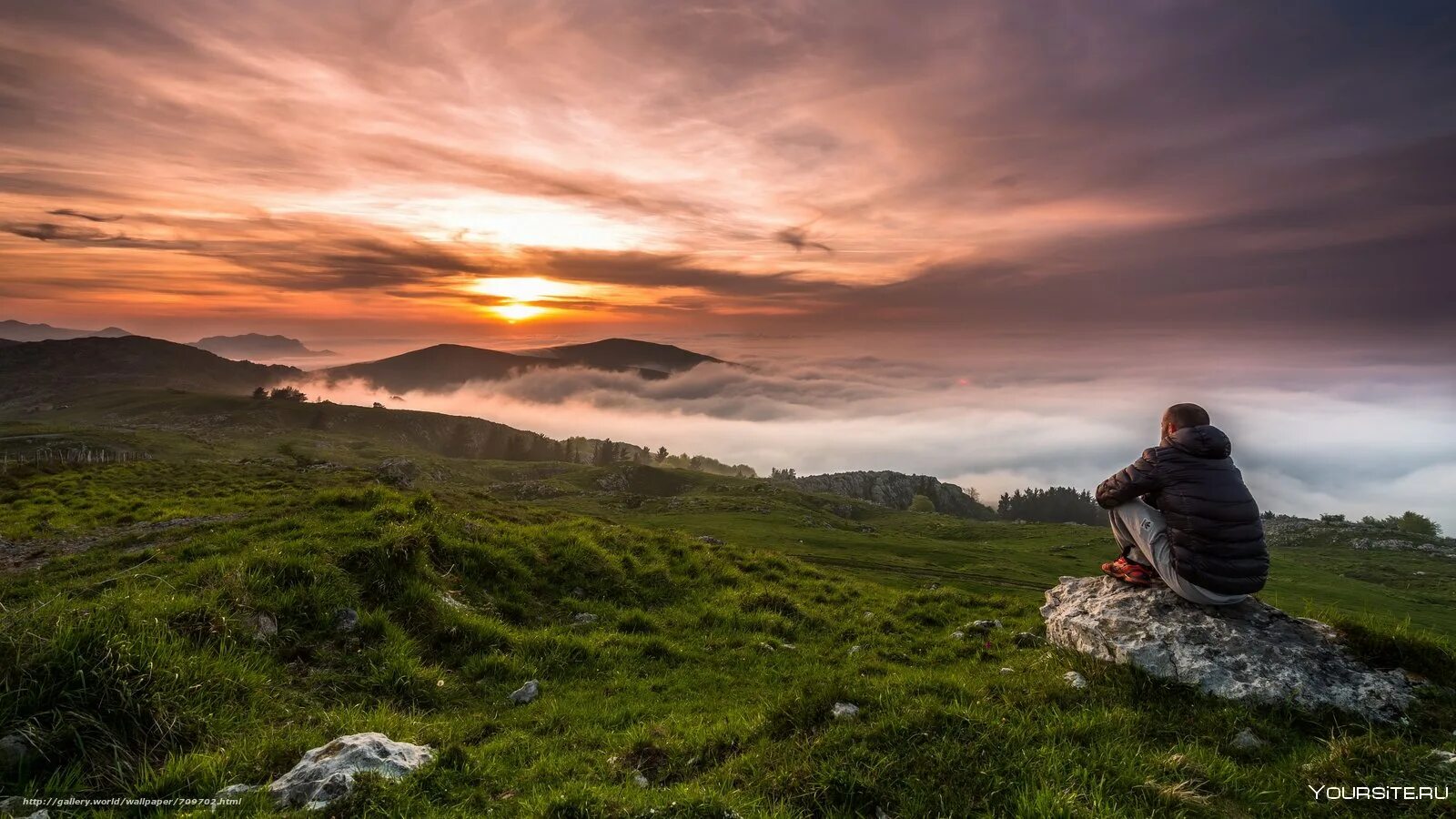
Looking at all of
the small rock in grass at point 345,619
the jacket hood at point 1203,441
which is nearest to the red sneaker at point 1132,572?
the jacket hood at point 1203,441

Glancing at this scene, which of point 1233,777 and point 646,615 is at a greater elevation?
point 1233,777

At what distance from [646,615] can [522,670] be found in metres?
4.65

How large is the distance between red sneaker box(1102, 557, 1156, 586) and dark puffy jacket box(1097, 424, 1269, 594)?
1100 millimetres

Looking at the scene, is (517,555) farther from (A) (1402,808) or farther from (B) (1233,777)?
(A) (1402,808)

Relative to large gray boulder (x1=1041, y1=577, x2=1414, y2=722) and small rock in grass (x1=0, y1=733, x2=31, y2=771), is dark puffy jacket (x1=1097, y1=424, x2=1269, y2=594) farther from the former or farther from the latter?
small rock in grass (x1=0, y1=733, x2=31, y2=771)

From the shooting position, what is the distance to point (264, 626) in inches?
413

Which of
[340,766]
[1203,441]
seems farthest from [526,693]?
[1203,441]

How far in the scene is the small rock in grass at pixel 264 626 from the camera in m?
10.2

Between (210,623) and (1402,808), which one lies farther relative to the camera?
(210,623)

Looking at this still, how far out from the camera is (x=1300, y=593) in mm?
76000

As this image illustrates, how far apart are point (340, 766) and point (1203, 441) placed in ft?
44.6

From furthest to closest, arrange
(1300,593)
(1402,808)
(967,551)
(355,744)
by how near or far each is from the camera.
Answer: (967,551)
(1300,593)
(355,744)
(1402,808)

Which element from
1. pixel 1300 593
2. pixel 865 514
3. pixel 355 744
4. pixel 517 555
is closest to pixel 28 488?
pixel 517 555

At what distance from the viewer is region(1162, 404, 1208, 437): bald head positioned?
10812 millimetres
